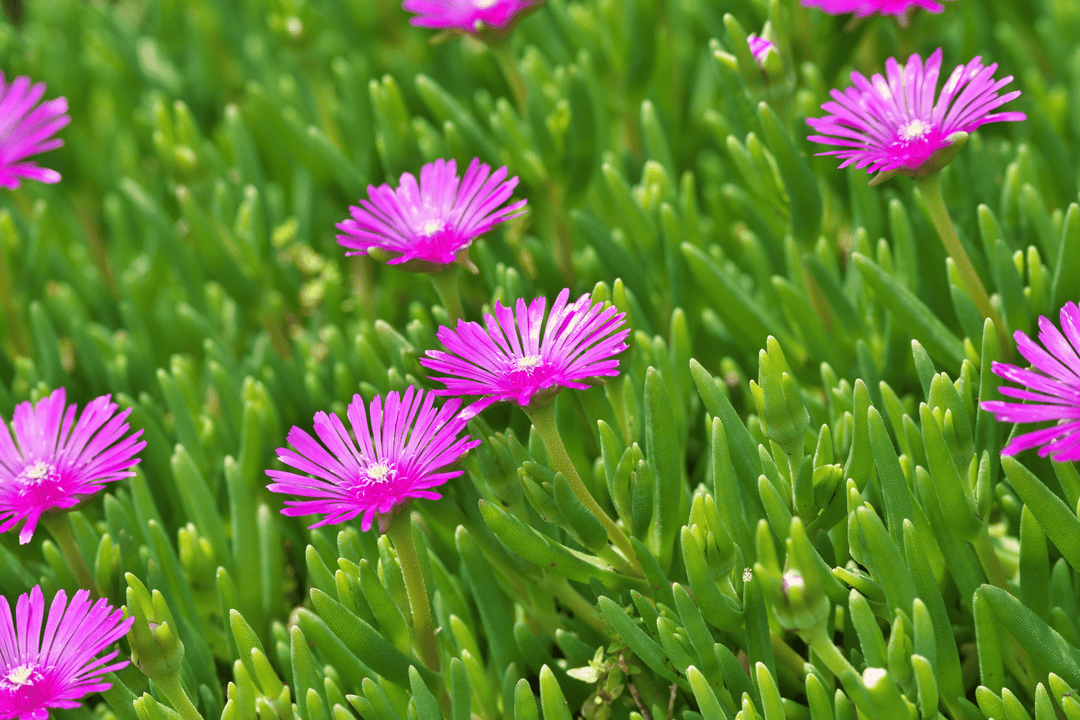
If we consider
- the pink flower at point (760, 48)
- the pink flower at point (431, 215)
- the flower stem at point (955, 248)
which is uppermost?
the pink flower at point (760, 48)

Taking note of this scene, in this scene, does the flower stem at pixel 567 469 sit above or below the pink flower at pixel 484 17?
below

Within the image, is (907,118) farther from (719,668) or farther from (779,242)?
(719,668)

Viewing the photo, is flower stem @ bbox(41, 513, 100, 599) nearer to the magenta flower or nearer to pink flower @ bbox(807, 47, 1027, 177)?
pink flower @ bbox(807, 47, 1027, 177)

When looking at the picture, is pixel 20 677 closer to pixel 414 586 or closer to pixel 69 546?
pixel 69 546

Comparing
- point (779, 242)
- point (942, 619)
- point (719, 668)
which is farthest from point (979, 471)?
point (779, 242)

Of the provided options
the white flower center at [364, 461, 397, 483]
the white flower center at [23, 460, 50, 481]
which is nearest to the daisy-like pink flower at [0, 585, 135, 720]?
the white flower center at [23, 460, 50, 481]

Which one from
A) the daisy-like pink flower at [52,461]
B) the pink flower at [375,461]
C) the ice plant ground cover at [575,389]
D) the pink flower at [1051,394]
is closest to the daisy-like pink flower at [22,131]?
the ice plant ground cover at [575,389]

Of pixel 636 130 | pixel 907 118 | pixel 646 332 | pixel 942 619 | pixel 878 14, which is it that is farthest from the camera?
pixel 636 130

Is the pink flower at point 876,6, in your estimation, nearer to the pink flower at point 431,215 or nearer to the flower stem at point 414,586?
A: the pink flower at point 431,215
